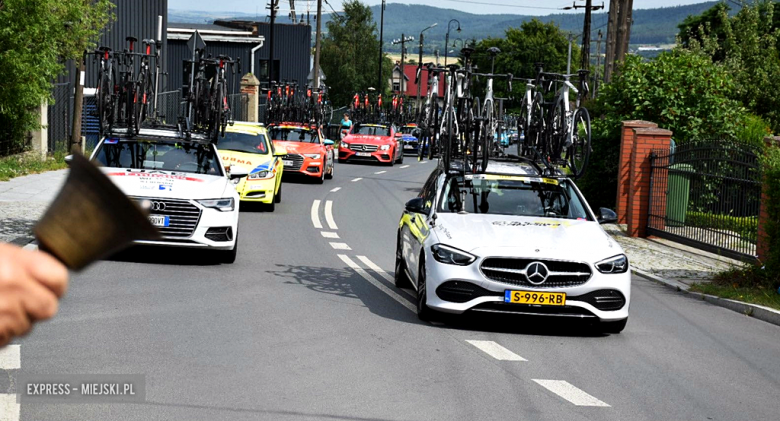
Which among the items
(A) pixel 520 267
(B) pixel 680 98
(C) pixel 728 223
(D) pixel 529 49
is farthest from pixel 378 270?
(D) pixel 529 49

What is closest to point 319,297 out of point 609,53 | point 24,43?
point 24,43

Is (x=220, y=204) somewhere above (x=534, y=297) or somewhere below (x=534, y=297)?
above

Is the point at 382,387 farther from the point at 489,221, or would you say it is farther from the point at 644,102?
the point at 644,102

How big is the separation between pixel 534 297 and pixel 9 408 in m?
4.78

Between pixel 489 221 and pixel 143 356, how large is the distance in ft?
12.9

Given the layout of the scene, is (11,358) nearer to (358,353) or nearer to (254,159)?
(358,353)

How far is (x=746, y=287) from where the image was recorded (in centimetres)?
1384

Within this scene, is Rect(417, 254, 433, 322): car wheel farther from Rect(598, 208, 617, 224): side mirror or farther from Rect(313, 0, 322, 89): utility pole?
Rect(313, 0, 322, 89): utility pole

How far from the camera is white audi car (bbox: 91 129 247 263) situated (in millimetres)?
13219

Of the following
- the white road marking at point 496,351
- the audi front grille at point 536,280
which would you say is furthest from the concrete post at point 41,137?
the white road marking at point 496,351

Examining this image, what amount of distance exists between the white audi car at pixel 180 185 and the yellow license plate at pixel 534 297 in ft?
14.6

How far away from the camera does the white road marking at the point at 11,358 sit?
735 cm

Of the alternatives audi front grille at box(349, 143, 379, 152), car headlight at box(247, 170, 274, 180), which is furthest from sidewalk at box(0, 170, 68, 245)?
audi front grille at box(349, 143, 379, 152)

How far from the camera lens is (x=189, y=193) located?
43.8ft
